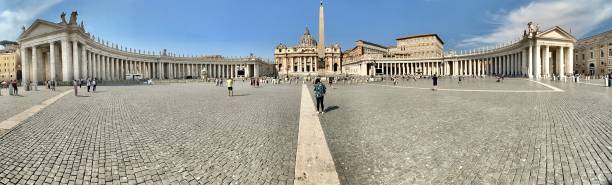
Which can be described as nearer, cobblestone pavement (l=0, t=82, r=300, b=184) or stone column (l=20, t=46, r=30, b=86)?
cobblestone pavement (l=0, t=82, r=300, b=184)

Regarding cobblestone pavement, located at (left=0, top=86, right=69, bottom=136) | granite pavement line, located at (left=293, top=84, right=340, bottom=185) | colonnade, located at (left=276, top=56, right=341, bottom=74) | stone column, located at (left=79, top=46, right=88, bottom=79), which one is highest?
colonnade, located at (left=276, top=56, right=341, bottom=74)

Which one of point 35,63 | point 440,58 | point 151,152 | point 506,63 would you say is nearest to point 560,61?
point 506,63

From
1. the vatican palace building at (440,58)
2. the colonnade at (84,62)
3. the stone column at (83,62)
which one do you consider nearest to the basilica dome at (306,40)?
the vatican palace building at (440,58)

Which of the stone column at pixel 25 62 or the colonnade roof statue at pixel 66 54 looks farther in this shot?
the stone column at pixel 25 62

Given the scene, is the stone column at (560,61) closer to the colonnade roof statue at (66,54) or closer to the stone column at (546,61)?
the stone column at (546,61)

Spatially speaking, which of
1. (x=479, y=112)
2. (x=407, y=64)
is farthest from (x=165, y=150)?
(x=407, y=64)

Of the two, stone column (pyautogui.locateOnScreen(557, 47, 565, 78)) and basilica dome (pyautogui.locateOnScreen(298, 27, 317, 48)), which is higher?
basilica dome (pyautogui.locateOnScreen(298, 27, 317, 48))

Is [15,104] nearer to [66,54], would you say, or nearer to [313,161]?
[313,161]

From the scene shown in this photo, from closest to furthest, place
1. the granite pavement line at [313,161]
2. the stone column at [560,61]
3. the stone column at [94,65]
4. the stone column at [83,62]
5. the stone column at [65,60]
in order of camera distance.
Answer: the granite pavement line at [313,161] → the stone column at [65,60] → the stone column at [83,62] → the stone column at [94,65] → the stone column at [560,61]

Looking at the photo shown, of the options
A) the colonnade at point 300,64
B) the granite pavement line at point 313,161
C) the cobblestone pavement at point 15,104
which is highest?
the colonnade at point 300,64

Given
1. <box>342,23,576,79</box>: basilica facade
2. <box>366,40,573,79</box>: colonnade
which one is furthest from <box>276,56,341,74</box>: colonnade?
<box>366,40,573,79</box>: colonnade

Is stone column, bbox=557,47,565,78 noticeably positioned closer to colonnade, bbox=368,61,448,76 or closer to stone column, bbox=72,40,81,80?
colonnade, bbox=368,61,448,76

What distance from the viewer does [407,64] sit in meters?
109

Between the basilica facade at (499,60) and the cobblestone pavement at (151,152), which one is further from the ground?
the basilica facade at (499,60)
